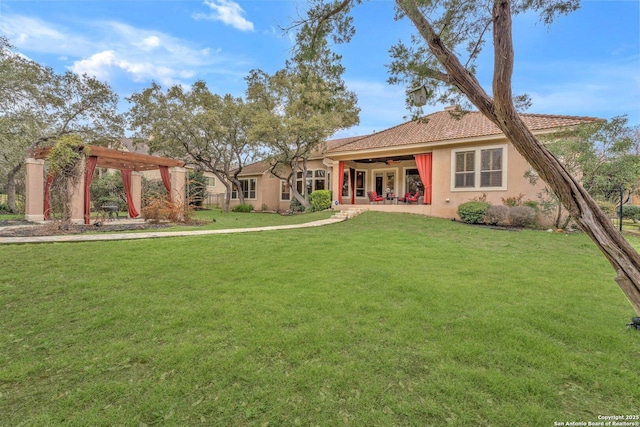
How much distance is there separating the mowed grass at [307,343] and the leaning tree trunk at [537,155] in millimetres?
934

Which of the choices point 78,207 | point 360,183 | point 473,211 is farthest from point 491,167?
point 78,207

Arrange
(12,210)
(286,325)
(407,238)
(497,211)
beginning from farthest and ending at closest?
(12,210) → (497,211) → (407,238) → (286,325)

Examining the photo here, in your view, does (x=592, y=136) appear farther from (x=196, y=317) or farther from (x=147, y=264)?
(x=147, y=264)

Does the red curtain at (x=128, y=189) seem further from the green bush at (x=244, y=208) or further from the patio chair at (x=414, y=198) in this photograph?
the patio chair at (x=414, y=198)

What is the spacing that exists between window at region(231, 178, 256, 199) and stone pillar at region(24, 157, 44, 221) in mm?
12212

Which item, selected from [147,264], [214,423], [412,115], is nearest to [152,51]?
[147,264]

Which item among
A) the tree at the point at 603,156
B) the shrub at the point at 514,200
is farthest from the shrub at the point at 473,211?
the tree at the point at 603,156

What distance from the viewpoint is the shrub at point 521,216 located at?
10602mm

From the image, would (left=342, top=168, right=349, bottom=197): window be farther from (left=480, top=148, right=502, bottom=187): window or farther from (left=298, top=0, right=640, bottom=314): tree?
(left=298, top=0, right=640, bottom=314): tree

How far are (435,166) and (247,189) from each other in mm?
15287

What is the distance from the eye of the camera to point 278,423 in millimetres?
1914

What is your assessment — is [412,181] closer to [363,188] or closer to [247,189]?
[363,188]

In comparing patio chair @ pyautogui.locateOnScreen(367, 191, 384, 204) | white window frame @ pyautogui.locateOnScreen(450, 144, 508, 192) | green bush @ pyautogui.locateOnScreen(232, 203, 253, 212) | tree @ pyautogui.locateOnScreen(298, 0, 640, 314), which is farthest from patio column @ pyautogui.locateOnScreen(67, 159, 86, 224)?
white window frame @ pyautogui.locateOnScreen(450, 144, 508, 192)

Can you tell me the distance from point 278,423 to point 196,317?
1903 mm
